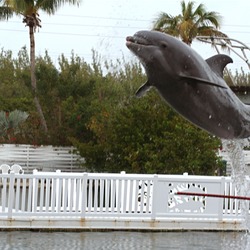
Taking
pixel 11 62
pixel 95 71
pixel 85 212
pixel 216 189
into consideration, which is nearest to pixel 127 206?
pixel 85 212

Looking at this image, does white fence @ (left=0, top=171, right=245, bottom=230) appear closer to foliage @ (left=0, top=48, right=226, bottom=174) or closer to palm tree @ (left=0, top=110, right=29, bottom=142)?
foliage @ (left=0, top=48, right=226, bottom=174)

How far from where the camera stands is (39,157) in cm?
3447

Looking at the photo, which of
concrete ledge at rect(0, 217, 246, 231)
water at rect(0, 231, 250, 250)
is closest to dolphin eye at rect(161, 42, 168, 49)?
water at rect(0, 231, 250, 250)

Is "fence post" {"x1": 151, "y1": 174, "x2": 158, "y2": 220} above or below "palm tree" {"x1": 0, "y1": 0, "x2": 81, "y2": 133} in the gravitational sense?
below

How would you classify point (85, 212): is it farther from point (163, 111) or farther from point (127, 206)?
point (163, 111)

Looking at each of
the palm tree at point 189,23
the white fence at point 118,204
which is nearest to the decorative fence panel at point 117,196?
the white fence at point 118,204

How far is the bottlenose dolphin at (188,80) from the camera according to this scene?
18.3 feet

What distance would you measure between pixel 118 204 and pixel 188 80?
32.0 ft

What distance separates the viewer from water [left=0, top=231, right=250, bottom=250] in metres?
13.1

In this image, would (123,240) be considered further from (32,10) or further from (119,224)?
(32,10)

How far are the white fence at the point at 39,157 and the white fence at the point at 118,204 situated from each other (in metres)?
18.3

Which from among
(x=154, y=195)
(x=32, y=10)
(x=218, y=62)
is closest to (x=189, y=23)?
(x=32, y=10)

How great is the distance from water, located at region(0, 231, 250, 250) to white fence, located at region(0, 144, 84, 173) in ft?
62.4

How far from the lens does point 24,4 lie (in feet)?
116
